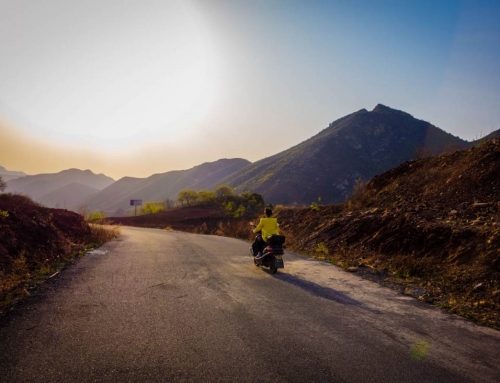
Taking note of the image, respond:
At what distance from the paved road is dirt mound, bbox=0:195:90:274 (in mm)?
1780

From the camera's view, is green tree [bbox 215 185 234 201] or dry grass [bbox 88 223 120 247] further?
green tree [bbox 215 185 234 201]

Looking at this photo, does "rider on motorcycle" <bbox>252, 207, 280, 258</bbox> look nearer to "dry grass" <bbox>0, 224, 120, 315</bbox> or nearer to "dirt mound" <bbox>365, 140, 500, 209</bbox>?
"dry grass" <bbox>0, 224, 120, 315</bbox>

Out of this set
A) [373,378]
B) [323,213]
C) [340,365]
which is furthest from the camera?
[323,213]

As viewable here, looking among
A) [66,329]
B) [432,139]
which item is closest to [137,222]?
[66,329]

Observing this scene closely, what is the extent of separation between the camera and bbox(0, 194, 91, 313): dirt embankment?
7.07 metres

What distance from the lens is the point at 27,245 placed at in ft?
31.2

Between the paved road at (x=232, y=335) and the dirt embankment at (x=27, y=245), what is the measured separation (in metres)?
0.70

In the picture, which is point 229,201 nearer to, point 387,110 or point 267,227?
point 267,227

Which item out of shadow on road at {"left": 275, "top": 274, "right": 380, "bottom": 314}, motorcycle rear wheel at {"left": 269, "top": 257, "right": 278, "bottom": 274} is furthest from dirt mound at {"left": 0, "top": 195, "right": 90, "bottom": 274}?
shadow on road at {"left": 275, "top": 274, "right": 380, "bottom": 314}

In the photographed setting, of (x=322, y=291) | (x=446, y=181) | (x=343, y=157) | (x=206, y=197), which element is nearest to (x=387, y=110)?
Result: (x=343, y=157)

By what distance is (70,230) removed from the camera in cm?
1433

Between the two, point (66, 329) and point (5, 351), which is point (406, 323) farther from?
point (5, 351)

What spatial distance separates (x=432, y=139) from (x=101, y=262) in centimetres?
13477

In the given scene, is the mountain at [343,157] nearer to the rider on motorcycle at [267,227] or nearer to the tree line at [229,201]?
the tree line at [229,201]
